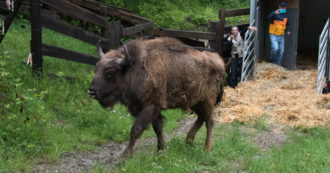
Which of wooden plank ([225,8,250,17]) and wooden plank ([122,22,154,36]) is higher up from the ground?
wooden plank ([225,8,250,17])

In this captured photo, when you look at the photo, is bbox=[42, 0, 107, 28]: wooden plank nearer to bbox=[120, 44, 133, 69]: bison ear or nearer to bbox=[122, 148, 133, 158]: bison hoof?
bbox=[120, 44, 133, 69]: bison ear

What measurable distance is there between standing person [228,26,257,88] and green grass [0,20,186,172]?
3871 mm

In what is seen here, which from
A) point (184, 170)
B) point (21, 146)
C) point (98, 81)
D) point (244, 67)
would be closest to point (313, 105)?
point (244, 67)

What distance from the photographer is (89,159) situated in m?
7.07

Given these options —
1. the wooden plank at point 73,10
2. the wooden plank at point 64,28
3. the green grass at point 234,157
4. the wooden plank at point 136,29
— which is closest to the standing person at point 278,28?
the wooden plank at point 136,29

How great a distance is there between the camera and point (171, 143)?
7719 mm

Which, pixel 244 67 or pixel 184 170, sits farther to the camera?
pixel 244 67

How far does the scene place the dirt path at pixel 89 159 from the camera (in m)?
6.48

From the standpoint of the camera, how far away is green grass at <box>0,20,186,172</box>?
674 centimetres

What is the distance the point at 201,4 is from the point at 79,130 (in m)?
14.1

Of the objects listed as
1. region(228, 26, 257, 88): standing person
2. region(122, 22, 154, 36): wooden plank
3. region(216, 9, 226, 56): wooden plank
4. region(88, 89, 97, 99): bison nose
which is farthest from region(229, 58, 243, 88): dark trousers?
region(88, 89, 97, 99): bison nose

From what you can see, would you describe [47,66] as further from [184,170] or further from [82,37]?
[184,170]

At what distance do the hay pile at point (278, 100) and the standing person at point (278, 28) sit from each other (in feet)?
2.07

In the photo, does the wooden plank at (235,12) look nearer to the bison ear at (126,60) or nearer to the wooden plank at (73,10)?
the wooden plank at (73,10)
